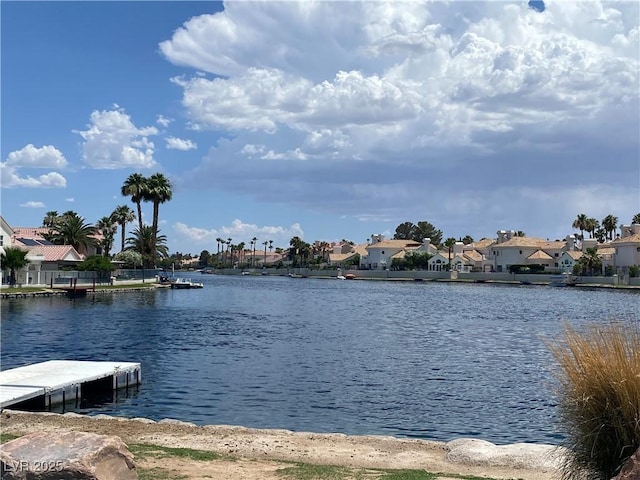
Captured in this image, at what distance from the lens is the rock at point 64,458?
6789 mm

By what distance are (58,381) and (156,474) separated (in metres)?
10.6

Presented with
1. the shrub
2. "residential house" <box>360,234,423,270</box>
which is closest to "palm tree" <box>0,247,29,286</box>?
the shrub

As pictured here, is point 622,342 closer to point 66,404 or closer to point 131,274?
point 66,404

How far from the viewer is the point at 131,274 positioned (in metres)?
91.4

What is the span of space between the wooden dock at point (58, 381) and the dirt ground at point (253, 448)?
1751 millimetres

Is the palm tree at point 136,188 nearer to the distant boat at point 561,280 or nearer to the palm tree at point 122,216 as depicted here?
the palm tree at point 122,216

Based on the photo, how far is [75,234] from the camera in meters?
95.8

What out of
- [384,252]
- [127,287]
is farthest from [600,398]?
[384,252]

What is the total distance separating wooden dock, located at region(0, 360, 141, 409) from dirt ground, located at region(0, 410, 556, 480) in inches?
68.9

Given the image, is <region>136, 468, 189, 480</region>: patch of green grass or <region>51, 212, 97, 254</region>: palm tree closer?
<region>136, 468, 189, 480</region>: patch of green grass

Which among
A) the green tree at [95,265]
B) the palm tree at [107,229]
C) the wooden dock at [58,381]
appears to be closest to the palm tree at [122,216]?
the palm tree at [107,229]

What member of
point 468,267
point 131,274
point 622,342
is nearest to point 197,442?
point 622,342

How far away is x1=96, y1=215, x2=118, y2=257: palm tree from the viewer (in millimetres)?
122125

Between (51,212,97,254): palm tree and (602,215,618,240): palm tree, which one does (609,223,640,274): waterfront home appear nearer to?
(602,215,618,240): palm tree
